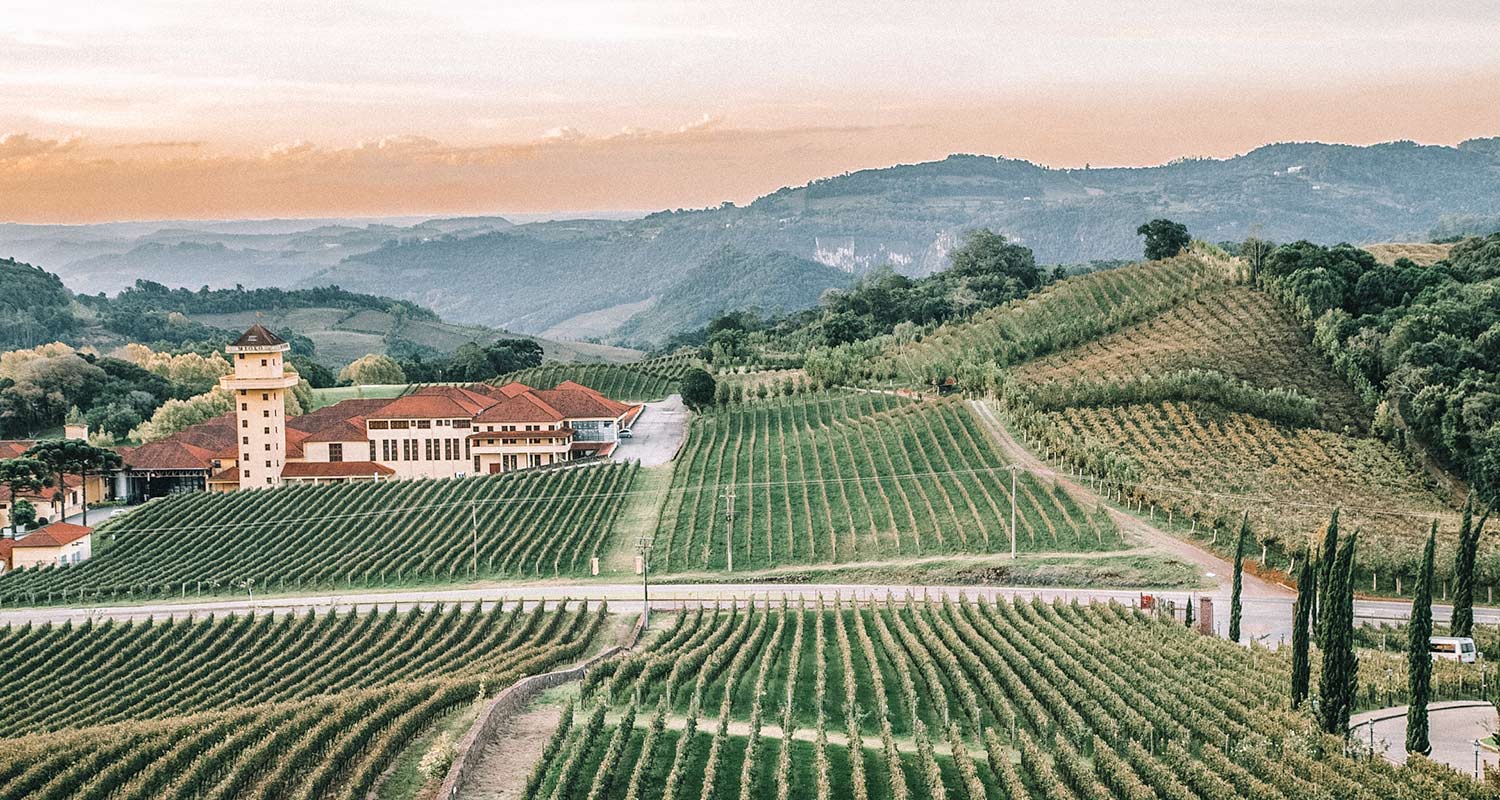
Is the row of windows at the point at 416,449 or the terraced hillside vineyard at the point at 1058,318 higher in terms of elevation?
the terraced hillside vineyard at the point at 1058,318

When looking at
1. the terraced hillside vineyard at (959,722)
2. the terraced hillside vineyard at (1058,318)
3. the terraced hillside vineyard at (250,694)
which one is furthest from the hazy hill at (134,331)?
the terraced hillside vineyard at (959,722)

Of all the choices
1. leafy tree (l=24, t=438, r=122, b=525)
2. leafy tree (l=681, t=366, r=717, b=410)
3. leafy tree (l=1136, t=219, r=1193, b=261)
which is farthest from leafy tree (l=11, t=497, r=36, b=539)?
leafy tree (l=1136, t=219, r=1193, b=261)

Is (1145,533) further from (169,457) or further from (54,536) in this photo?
(169,457)

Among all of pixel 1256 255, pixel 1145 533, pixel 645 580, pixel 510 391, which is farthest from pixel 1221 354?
pixel 645 580

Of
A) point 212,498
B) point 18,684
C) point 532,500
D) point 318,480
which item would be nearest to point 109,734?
point 18,684

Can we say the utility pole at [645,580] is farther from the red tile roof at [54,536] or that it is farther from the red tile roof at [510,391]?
the red tile roof at [510,391]

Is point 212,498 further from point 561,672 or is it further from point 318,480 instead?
point 561,672
